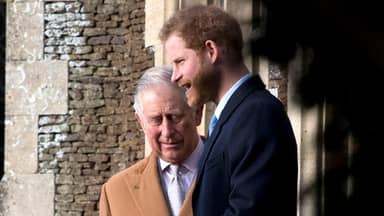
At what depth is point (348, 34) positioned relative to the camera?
208 centimetres

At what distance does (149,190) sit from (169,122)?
20 centimetres

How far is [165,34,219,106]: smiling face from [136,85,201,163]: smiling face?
65 centimetres

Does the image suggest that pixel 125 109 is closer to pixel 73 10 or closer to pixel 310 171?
pixel 73 10

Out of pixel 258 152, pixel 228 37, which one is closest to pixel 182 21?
pixel 228 37

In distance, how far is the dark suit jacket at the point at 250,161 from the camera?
259 centimetres

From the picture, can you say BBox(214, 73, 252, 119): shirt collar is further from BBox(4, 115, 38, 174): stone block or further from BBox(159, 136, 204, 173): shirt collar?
BBox(4, 115, 38, 174): stone block

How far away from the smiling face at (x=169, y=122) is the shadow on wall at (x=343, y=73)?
110 cm

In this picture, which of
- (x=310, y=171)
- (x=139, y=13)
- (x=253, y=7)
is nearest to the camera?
(x=253, y=7)

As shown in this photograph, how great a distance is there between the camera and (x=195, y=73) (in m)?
2.74

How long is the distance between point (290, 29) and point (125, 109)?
968cm

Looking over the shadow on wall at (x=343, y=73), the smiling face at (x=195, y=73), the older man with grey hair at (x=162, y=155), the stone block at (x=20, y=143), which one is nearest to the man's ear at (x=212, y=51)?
the smiling face at (x=195, y=73)

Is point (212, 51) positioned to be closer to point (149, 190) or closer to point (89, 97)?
point (149, 190)

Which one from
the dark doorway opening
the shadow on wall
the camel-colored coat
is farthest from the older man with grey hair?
the dark doorway opening

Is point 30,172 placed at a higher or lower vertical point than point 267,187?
lower
